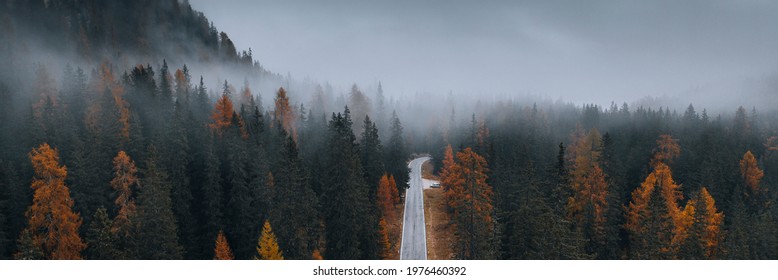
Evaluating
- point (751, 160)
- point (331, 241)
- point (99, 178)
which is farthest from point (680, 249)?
point (99, 178)

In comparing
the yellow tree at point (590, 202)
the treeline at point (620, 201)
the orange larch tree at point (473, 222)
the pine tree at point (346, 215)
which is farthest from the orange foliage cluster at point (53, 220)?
the yellow tree at point (590, 202)

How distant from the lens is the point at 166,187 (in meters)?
32.4

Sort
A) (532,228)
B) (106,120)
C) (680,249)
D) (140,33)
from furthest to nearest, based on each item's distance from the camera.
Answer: (140,33) < (106,120) < (532,228) < (680,249)

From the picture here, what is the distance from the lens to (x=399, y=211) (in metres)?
54.0

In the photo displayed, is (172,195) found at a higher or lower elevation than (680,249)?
higher

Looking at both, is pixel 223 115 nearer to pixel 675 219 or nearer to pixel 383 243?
pixel 383 243

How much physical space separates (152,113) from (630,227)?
61.2 metres

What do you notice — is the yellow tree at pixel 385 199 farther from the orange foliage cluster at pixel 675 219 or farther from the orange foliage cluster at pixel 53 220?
the orange foliage cluster at pixel 53 220

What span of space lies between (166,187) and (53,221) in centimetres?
751

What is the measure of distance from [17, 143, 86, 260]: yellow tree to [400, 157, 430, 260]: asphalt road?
26.6 meters

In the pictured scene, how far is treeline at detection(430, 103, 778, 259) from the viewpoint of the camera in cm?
3189

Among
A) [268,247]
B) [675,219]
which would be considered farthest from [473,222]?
[675,219]
